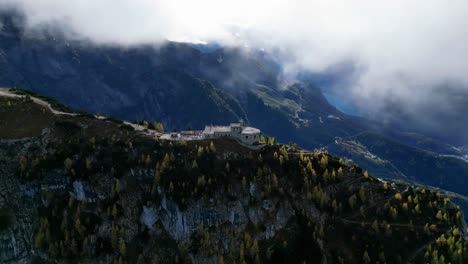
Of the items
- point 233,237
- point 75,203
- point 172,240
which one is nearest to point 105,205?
point 75,203

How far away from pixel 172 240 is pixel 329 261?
6468 cm

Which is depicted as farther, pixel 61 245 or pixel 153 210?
pixel 153 210

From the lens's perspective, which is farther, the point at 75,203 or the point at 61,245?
the point at 75,203

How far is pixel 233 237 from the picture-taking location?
19812 cm

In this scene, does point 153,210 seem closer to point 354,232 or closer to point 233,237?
point 233,237

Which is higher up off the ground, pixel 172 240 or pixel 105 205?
pixel 105 205

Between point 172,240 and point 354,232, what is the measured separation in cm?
7613

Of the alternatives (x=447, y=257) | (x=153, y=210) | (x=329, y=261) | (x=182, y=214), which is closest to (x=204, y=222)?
(x=182, y=214)

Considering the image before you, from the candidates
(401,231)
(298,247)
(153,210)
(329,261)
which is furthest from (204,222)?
(401,231)

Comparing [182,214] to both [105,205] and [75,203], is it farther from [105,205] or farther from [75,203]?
[75,203]

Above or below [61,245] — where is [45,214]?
above

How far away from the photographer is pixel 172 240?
196 metres

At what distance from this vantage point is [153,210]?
199625mm

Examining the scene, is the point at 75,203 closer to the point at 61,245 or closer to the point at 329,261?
the point at 61,245
